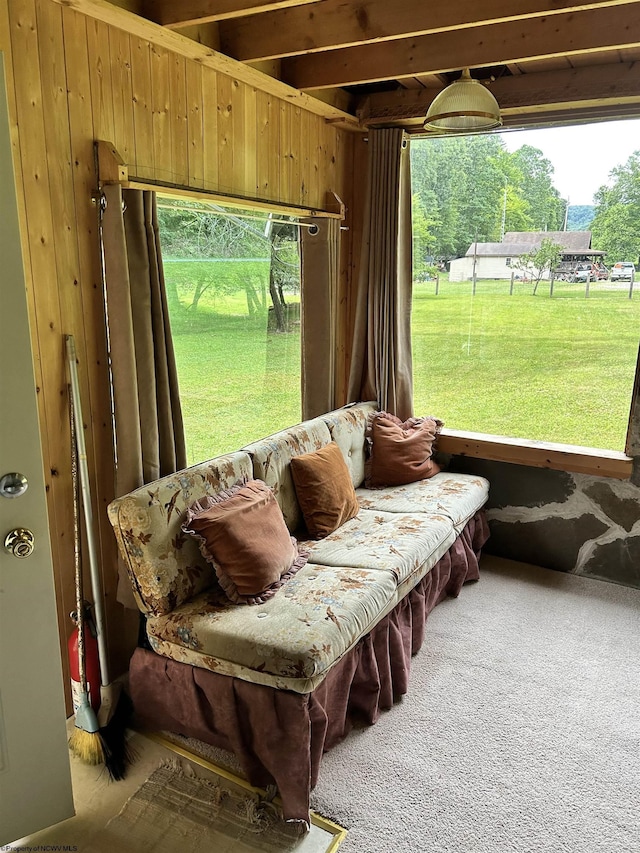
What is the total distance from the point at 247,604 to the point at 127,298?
3.81ft

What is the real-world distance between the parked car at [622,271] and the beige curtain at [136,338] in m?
2.34

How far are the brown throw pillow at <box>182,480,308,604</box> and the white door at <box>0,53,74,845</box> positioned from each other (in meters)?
0.60

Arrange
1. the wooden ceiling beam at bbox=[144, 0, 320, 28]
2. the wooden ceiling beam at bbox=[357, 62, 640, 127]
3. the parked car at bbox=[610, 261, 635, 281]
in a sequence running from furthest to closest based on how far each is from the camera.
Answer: the parked car at bbox=[610, 261, 635, 281]
the wooden ceiling beam at bbox=[357, 62, 640, 127]
the wooden ceiling beam at bbox=[144, 0, 320, 28]

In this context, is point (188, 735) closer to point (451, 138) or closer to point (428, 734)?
point (428, 734)

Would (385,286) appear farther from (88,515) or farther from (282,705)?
(282,705)

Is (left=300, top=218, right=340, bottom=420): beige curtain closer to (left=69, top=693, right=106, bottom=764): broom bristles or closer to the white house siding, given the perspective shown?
the white house siding

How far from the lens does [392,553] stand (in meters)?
2.72

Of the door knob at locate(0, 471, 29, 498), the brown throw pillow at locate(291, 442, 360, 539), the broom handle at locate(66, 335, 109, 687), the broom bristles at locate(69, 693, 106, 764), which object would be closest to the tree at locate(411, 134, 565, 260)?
the brown throw pillow at locate(291, 442, 360, 539)

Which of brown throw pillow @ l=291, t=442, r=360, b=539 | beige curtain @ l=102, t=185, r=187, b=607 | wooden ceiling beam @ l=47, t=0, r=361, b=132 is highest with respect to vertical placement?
wooden ceiling beam @ l=47, t=0, r=361, b=132

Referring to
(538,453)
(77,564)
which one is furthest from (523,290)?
(77,564)

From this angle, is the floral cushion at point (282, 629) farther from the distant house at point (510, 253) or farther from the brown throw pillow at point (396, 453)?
the distant house at point (510, 253)

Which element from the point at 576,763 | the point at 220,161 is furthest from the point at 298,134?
the point at 576,763

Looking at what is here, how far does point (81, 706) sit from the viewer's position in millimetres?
2227

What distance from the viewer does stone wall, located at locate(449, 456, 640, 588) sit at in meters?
3.48
